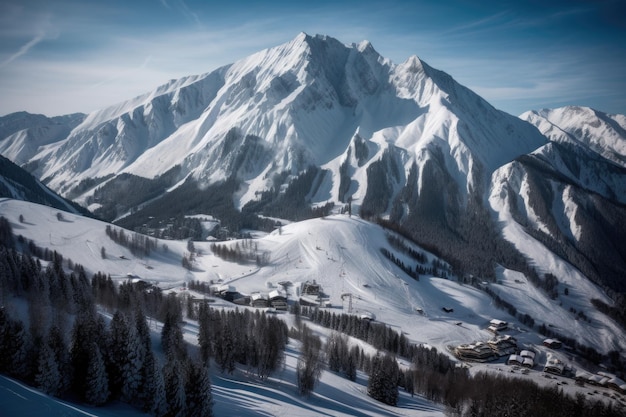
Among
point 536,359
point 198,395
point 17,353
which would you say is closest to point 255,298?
point 198,395

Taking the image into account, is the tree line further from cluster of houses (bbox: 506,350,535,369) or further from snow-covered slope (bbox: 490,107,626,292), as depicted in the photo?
snow-covered slope (bbox: 490,107,626,292)

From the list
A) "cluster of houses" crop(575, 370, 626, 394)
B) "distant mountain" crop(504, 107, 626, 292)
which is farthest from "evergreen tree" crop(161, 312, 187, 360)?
"distant mountain" crop(504, 107, 626, 292)

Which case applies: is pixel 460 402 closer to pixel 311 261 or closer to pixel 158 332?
pixel 158 332

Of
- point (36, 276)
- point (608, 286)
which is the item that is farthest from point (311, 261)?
point (608, 286)

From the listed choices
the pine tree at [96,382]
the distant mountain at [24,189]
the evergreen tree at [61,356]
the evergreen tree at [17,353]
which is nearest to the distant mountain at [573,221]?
the pine tree at [96,382]

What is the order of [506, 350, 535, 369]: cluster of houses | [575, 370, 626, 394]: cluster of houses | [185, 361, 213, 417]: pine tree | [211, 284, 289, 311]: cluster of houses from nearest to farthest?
[185, 361, 213, 417]: pine tree < [575, 370, 626, 394]: cluster of houses < [506, 350, 535, 369]: cluster of houses < [211, 284, 289, 311]: cluster of houses

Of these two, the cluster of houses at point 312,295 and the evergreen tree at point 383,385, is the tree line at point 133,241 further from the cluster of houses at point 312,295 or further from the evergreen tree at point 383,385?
the evergreen tree at point 383,385
